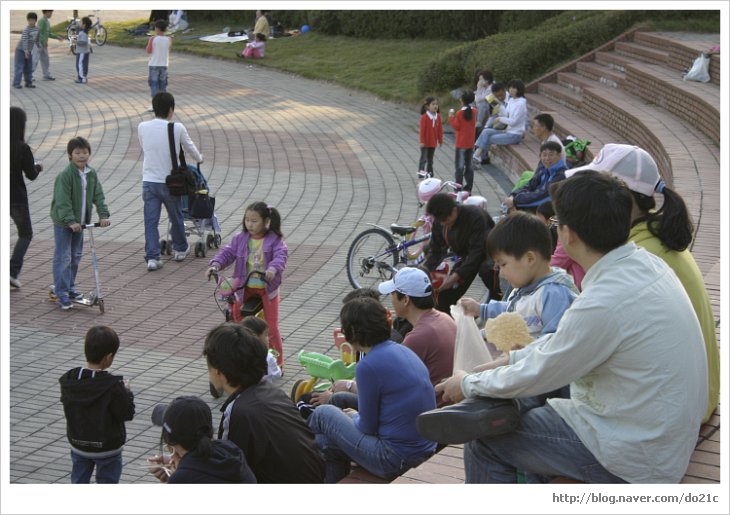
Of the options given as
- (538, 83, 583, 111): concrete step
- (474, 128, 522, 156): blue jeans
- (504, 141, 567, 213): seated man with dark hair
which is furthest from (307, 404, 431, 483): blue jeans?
(538, 83, 583, 111): concrete step

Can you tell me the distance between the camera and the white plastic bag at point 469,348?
4.88 metres

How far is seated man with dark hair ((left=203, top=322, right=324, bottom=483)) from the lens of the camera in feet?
15.3

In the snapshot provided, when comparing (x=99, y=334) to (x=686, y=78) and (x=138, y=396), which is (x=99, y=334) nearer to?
(x=138, y=396)

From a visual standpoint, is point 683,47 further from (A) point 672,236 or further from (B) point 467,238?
(A) point 672,236

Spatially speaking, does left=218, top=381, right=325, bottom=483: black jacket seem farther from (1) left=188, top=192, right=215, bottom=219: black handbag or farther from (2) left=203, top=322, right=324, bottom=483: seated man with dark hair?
(1) left=188, top=192, right=215, bottom=219: black handbag

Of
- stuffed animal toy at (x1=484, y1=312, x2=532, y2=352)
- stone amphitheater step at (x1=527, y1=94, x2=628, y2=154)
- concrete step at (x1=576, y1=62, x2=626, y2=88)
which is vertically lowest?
stuffed animal toy at (x1=484, y1=312, x2=532, y2=352)

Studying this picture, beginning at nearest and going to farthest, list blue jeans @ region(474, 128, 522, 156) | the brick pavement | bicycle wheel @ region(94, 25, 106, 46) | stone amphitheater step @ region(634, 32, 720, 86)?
1. the brick pavement
2. stone amphitheater step @ region(634, 32, 720, 86)
3. blue jeans @ region(474, 128, 522, 156)
4. bicycle wheel @ region(94, 25, 106, 46)

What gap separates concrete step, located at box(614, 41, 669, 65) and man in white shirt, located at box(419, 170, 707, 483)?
45.6 feet

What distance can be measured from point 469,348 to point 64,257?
17.3ft

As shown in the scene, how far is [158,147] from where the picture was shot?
10.2 m

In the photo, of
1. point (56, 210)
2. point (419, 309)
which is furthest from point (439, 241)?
point (56, 210)

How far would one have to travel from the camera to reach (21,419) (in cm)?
698

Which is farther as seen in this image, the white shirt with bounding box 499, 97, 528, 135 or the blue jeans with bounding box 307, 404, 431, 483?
the white shirt with bounding box 499, 97, 528, 135

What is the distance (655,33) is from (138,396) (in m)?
13.6
